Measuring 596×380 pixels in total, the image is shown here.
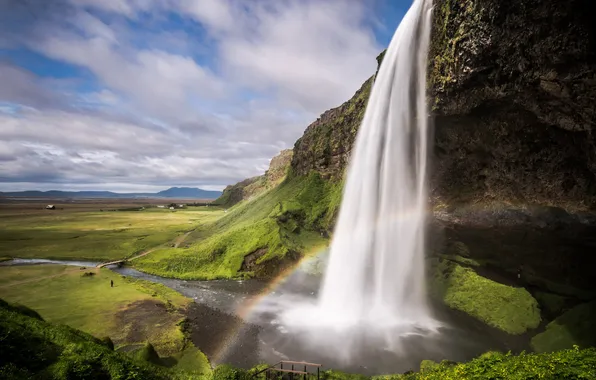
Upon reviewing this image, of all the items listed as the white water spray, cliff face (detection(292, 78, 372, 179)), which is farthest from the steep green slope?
cliff face (detection(292, 78, 372, 179))

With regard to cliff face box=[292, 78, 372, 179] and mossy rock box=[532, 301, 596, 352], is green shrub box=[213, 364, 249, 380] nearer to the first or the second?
mossy rock box=[532, 301, 596, 352]

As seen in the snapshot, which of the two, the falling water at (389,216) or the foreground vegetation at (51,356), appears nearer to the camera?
the foreground vegetation at (51,356)

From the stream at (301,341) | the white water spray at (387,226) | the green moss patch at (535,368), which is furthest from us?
the white water spray at (387,226)

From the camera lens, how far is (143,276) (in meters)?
54.0

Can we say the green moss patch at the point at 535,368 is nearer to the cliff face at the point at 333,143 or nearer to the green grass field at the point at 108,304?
the green grass field at the point at 108,304

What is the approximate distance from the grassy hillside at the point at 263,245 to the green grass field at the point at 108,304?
9.52m

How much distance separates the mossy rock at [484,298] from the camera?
101 ft

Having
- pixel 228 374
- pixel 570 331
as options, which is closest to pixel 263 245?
pixel 228 374

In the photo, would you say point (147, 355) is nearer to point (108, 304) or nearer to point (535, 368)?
point (108, 304)

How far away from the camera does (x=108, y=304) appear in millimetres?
36031

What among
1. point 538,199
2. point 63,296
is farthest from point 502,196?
point 63,296

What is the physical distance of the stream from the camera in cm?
2402

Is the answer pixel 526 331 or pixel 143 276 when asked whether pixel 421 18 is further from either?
pixel 143 276

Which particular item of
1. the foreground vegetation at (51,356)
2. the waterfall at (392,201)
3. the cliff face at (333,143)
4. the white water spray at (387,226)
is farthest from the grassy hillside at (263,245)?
the foreground vegetation at (51,356)
